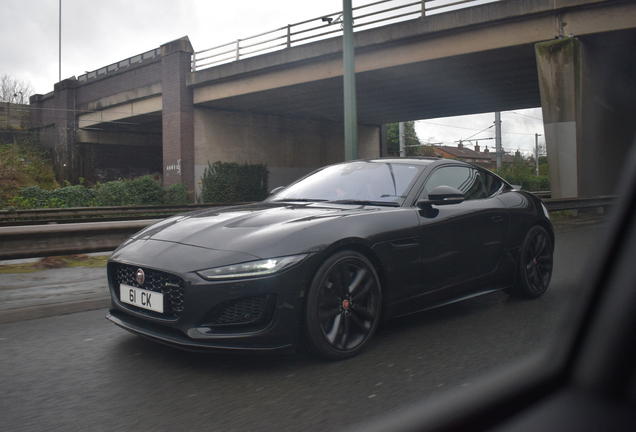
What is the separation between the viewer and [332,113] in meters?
32.9

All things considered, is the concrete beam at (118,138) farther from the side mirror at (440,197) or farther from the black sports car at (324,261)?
the side mirror at (440,197)

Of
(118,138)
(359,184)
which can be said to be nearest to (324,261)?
(359,184)

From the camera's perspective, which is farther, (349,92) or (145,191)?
(145,191)

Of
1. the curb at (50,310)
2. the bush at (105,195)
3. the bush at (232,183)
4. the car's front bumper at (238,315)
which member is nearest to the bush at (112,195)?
the bush at (105,195)

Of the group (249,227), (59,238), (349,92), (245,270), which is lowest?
(245,270)

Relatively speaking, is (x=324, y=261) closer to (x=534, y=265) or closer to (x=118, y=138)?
(x=534, y=265)

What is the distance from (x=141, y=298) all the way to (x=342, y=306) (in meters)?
1.24

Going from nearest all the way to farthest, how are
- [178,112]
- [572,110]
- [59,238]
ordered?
[59,238], [572,110], [178,112]

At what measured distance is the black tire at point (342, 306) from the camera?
10.5 feet

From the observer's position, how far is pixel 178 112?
28688mm

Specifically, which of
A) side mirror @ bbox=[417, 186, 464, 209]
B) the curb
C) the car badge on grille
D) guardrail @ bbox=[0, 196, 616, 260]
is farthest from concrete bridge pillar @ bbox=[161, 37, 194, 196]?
the car badge on grille

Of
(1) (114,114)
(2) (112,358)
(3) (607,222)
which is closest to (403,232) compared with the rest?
(2) (112,358)

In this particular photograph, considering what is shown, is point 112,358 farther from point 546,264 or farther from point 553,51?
point 553,51

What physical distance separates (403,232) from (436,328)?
87 cm
